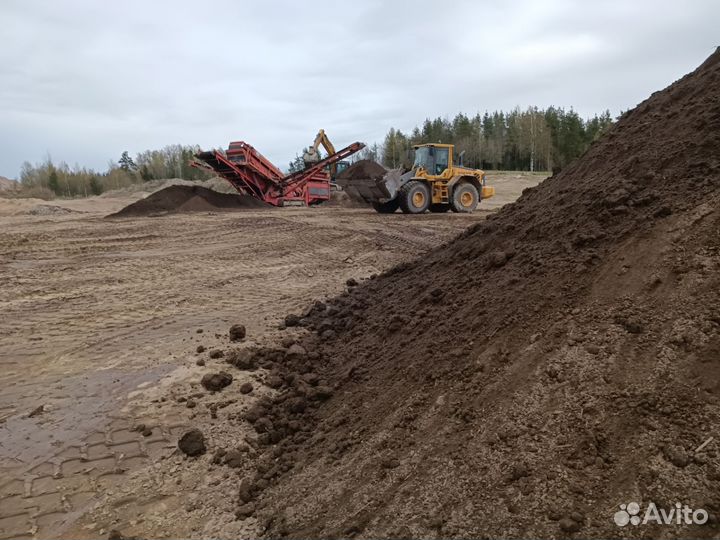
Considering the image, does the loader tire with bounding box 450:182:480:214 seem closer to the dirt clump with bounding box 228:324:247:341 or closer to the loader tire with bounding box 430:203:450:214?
the loader tire with bounding box 430:203:450:214

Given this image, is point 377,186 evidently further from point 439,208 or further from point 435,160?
point 439,208

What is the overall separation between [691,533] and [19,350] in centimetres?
538

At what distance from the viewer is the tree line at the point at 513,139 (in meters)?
45.5

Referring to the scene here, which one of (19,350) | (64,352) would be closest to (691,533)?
(64,352)

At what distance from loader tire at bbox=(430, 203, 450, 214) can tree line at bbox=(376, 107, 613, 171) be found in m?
24.2

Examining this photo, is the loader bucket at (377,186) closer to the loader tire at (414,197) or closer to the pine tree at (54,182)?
the loader tire at (414,197)

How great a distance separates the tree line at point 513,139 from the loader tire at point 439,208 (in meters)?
24.2

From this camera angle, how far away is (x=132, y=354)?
4.52 m

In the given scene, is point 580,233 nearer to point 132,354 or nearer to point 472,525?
point 472,525

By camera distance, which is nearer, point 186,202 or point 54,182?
point 186,202

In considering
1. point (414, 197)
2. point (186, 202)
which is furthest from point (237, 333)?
point (186, 202)

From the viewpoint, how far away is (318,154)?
22.2 m

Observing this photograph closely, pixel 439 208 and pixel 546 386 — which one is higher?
pixel 439 208

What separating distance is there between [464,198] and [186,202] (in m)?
10.4
